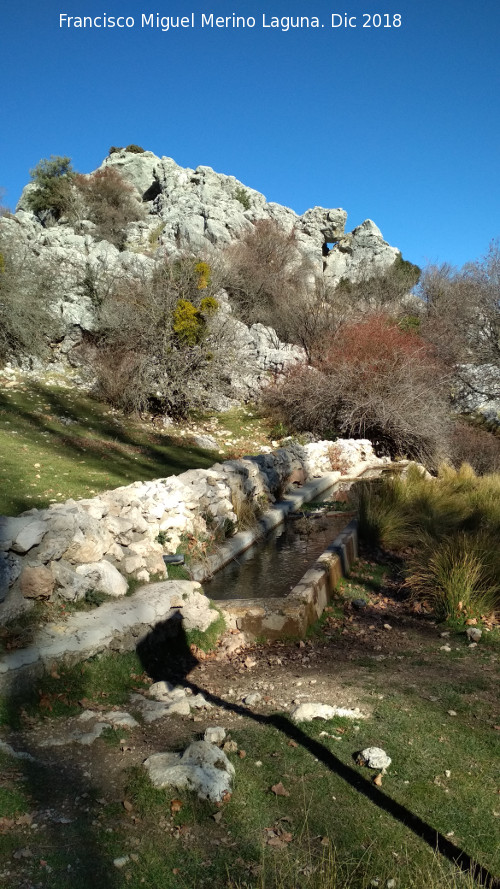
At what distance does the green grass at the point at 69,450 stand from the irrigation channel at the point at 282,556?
263cm

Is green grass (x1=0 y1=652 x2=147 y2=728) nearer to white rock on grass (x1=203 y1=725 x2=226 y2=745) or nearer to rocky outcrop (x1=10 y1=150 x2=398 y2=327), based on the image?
white rock on grass (x1=203 y1=725 x2=226 y2=745)

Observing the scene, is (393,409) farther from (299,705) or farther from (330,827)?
(330,827)

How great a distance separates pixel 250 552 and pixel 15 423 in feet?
25.4

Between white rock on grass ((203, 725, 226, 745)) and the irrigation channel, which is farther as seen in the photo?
the irrigation channel

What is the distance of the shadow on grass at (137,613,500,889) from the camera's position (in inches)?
102

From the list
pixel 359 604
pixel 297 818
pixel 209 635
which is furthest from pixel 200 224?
pixel 297 818

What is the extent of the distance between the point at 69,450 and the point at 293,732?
32.5 feet

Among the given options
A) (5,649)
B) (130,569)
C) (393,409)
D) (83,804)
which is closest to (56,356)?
(393,409)

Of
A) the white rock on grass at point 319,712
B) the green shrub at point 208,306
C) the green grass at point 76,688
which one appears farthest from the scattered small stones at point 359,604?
the green shrub at point 208,306

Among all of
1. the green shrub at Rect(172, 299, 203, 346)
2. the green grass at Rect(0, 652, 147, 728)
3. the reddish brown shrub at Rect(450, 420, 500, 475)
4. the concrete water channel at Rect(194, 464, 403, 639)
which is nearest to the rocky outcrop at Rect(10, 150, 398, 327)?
the green shrub at Rect(172, 299, 203, 346)

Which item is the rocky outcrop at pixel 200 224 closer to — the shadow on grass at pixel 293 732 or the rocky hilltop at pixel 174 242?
the rocky hilltop at pixel 174 242

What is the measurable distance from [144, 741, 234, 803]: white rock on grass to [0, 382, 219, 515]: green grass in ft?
17.0

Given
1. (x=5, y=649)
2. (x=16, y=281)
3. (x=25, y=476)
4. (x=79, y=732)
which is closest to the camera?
(x=79, y=732)

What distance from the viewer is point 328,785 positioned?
10.1 ft
